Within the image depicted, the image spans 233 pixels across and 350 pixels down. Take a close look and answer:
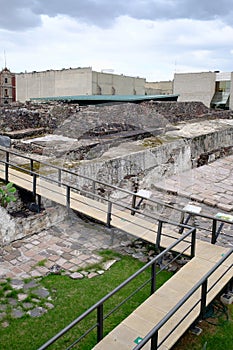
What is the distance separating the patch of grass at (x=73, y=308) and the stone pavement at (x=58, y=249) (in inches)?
13.6

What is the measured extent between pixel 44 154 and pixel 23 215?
2725 millimetres

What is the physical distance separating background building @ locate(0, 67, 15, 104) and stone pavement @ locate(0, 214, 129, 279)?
27.2 metres

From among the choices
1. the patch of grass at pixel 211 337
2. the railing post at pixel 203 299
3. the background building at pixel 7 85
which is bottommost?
the patch of grass at pixel 211 337

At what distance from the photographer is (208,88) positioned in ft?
80.9

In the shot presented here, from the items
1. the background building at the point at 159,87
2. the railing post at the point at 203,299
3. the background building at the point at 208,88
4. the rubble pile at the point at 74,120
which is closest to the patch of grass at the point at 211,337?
the railing post at the point at 203,299

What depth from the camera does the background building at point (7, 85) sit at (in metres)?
31.4

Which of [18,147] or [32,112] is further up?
[32,112]

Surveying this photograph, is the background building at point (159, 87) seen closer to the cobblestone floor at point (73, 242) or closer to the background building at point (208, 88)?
the background building at point (208, 88)

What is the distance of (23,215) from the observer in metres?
6.00

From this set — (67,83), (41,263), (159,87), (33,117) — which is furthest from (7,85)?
(41,263)

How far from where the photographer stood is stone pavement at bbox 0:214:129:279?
16.1 feet

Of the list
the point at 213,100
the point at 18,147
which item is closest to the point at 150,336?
the point at 18,147

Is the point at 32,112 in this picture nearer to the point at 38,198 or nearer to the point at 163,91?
the point at 38,198

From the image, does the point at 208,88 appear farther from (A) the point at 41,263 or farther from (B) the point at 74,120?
(A) the point at 41,263
